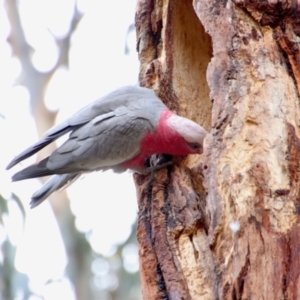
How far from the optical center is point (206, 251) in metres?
1.79

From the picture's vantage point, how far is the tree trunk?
1481mm

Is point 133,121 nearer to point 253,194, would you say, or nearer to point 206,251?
point 206,251

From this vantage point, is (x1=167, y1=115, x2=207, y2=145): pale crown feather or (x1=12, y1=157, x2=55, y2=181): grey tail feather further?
(x1=12, y1=157, x2=55, y2=181): grey tail feather

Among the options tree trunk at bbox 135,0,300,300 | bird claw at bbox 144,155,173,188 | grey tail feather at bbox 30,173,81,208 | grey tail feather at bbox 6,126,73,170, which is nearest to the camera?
tree trunk at bbox 135,0,300,300

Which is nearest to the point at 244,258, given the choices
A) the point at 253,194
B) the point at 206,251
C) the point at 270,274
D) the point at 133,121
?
the point at 270,274

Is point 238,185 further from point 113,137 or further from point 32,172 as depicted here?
point 32,172

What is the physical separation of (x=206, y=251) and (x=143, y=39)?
100cm

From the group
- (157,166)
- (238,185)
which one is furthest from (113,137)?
(238,185)

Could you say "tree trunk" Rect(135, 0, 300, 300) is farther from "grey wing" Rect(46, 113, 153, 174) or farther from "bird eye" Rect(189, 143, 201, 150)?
"grey wing" Rect(46, 113, 153, 174)

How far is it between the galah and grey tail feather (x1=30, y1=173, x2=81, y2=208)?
0.11 m

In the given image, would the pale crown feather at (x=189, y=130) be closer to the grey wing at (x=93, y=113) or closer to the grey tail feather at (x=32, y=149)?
the grey wing at (x=93, y=113)

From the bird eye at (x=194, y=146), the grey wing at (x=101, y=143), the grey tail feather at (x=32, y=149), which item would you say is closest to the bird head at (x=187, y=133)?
the bird eye at (x=194, y=146)

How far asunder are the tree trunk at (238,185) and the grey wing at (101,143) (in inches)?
7.0

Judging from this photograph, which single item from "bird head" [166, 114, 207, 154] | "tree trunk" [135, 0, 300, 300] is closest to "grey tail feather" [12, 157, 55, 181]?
"tree trunk" [135, 0, 300, 300]
